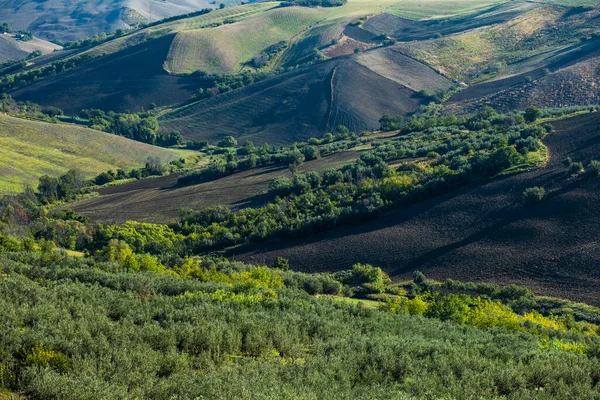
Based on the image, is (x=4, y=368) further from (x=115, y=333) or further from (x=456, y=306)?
(x=456, y=306)

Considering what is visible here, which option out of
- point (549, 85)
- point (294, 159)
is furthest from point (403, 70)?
point (294, 159)

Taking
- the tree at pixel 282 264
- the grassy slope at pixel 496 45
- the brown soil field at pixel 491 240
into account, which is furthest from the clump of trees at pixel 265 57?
the tree at pixel 282 264

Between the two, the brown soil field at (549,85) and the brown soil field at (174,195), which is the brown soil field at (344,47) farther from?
the brown soil field at (174,195)

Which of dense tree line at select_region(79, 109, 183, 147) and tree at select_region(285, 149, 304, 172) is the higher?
tree at select_region(285, 149, 304, 172)

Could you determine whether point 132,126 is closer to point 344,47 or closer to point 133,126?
point 133,126

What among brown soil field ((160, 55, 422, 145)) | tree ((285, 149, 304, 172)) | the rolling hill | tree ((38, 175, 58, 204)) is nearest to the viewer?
tree ((38, 175, 58, 204))

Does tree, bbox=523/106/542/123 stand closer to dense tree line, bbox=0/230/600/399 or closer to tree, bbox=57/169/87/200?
dense tree line, bbox=0/230/600/399

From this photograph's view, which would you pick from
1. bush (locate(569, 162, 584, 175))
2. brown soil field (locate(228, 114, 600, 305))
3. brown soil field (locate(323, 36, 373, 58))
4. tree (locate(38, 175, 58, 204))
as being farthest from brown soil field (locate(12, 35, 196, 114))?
bush (locate(569, 162, 584, 175))
